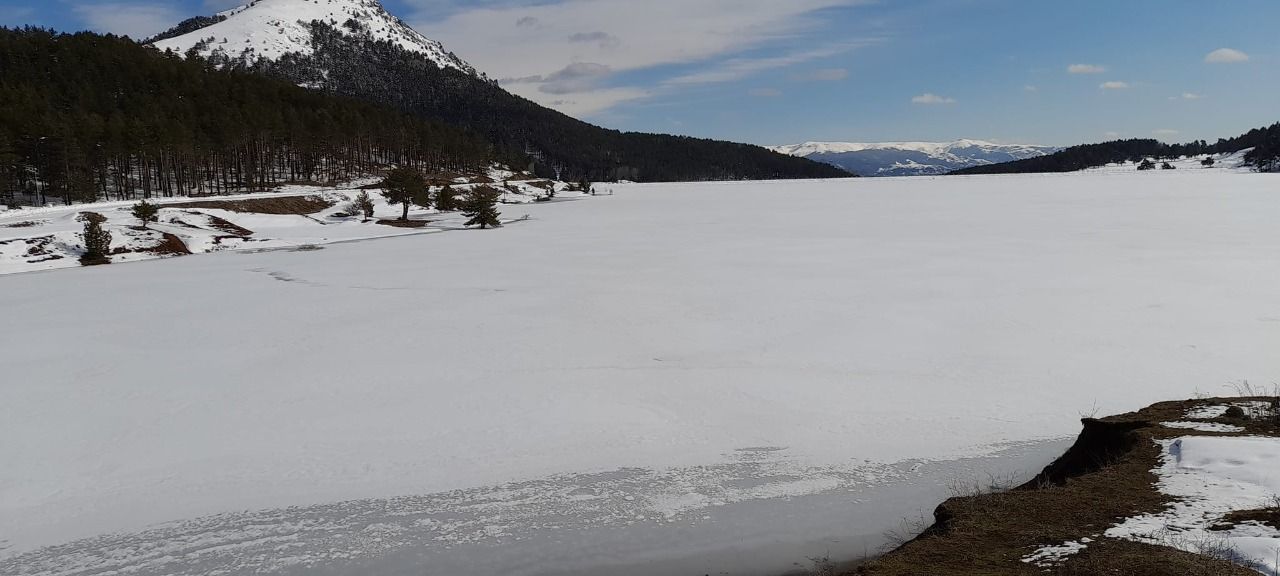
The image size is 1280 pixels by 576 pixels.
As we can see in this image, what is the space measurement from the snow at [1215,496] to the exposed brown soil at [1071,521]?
0.67 ft

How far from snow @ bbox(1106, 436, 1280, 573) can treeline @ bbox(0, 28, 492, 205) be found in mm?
72822

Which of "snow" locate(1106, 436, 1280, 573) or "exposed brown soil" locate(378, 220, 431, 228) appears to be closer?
"snow" locate(1106, 436, 1280, 573)

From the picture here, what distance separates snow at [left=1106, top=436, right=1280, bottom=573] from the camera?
19.6 ft

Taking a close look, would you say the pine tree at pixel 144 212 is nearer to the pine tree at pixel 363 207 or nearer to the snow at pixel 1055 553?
the pine tree at pixel 363 207

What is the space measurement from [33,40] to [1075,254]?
495 feet

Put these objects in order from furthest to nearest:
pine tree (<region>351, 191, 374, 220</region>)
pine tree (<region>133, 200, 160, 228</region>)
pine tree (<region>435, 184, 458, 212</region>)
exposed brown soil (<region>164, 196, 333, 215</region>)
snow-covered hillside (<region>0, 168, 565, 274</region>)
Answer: pine tree (<region>435, 184, 458, 212</region>) → pine tree (<region>351, 191, 374, 220</region>) → exposed brown soil (<region>164, 196, 333, 215</region>) → pine tree (<region>133, 200, 160, 228</region>) → snow-covered hillside (<region>0, 168, 565, 274</region>)

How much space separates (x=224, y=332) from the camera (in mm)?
Answer: 19891

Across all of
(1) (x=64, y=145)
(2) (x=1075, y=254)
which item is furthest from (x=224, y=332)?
(1) (x=64, y=145)

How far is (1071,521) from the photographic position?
23.1 ft

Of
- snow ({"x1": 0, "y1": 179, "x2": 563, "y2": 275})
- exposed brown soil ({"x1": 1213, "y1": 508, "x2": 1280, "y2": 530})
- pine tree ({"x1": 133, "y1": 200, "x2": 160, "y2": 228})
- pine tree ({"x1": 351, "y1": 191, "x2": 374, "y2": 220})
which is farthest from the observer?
pine tree ({"x1": 351, "y1": 191, "x2": 374, "y2": 220})

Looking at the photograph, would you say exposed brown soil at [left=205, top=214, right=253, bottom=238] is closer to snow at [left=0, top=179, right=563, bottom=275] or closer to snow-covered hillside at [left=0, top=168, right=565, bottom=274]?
snow-covered hillside at [left=0, top=168, right=565, bottom=274]

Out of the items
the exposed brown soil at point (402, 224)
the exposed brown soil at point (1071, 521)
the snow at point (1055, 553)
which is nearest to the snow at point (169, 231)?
the exposed brown soil at point (402, 224)

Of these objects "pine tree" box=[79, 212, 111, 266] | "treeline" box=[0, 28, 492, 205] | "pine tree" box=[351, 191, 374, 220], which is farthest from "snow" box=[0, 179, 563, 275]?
"treeline" box=[0, 28, 492, 205]

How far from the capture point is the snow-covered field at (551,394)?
912cm
